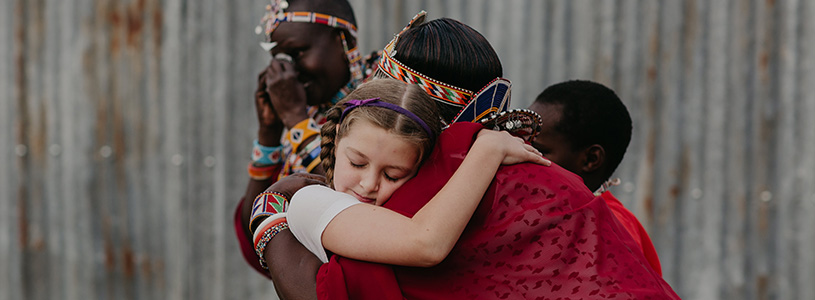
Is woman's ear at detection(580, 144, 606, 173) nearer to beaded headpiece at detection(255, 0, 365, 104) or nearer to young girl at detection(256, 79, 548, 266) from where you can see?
beaded headpiece at detection(255, 0, 365, 104)

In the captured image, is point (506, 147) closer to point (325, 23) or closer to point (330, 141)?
point (330, 141)

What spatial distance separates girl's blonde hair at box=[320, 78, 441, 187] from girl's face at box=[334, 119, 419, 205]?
14 millimetres

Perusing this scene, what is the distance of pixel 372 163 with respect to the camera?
1.65 meters

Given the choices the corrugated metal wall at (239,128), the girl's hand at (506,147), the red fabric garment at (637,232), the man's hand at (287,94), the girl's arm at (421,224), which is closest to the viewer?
the girl's arm at (421,224)

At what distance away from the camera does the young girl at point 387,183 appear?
1510 mm

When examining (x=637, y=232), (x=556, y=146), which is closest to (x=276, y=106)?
(x=556, y=146)

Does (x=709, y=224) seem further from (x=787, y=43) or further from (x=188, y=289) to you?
(x=188, y=289)

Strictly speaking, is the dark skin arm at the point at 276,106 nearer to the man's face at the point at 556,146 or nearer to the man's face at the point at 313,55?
the man's face at the point at 313,55

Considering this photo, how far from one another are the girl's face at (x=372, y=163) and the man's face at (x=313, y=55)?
1.26 meters

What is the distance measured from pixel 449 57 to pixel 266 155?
138cm

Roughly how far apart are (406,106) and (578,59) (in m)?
3.08

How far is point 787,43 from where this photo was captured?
172 inches

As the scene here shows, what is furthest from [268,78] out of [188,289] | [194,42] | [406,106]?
[188,289]

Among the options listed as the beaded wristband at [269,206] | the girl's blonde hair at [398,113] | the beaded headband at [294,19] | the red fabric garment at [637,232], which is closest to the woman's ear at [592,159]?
the red fabric garment at [637,232]
